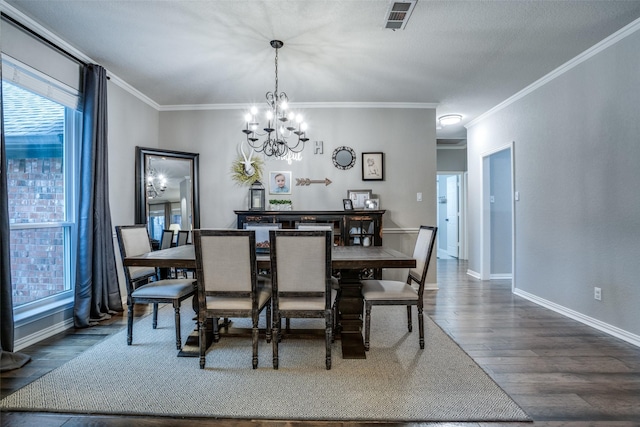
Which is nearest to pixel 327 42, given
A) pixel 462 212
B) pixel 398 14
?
pixel 398 14

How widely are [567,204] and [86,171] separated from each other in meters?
4.88

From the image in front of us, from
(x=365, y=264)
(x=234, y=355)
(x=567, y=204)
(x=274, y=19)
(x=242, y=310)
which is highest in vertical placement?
(x=274, y=19)

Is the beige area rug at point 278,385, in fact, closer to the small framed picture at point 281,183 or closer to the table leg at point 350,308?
the table leg at point 350,308

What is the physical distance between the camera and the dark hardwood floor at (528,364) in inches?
63.5

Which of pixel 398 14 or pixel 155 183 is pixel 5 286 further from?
pixel 398 14

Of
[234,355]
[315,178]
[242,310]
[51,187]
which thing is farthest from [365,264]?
[51,187]

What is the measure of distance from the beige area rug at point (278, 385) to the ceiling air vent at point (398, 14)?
256 cm

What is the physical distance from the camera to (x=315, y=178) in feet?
14.8

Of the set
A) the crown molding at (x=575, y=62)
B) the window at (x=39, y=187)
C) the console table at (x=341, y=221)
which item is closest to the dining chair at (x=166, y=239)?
the console table at (x=341, y=221)

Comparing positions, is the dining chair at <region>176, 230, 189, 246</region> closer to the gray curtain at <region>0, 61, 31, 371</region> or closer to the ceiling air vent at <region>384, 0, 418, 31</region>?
the gray curtain at <region>0, 61, 31, 371</region>

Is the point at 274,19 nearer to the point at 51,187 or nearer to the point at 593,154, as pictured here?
the point at 51,187

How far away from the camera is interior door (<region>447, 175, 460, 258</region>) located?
7.34m

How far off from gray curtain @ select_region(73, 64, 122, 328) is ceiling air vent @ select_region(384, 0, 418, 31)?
285 centimetres

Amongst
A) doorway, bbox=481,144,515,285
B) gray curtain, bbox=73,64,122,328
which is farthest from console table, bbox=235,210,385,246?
doorway, bbox=481,144,515,285
